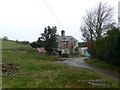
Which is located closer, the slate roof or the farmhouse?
the farmhouse

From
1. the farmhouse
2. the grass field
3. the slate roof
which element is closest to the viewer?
the grass field

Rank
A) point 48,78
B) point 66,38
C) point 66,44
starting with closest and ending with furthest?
point 48,78
point 66,44
point 66,38

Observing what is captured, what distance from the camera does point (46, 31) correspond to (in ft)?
117

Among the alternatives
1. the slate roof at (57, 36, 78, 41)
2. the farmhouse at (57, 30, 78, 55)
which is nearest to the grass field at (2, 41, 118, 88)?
the farmhouse at (57, 30, 78, 55)

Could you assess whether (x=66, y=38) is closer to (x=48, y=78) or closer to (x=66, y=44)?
(x=66, y=44)

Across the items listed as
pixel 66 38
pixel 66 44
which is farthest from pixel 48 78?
pixel 66 38

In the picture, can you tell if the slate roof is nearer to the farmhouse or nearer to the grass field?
the farmhouse

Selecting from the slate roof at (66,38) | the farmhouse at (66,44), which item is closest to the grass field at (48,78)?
the farmhouse at (66,44)

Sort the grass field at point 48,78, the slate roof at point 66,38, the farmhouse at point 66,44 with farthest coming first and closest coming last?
1. the slate roof at point 66,38
2. the farmhouse at point 66,44
3. the grass field at point 48,78

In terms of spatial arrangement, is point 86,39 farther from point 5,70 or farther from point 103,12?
point 5,70

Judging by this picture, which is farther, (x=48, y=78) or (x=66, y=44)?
(x=66, y=44)

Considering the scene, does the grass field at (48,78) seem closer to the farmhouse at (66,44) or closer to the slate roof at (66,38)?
the farmhouse at (66,44)

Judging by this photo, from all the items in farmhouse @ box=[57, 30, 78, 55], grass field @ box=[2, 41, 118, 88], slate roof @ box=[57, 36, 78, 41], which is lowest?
grass field @ box=[2, 41, 118, 88]

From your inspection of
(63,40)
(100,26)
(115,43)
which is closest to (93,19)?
(100,26)
